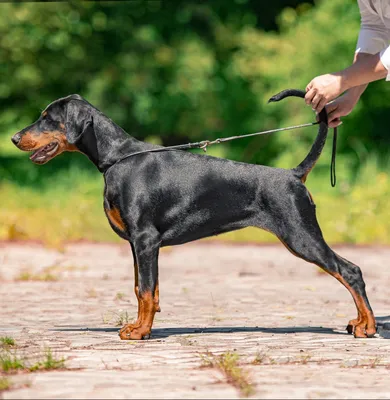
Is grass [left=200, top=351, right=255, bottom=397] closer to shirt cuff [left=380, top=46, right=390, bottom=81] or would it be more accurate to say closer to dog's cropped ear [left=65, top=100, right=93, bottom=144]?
dog's cropped ear [left=65, top=100, right=93, bottom=144]

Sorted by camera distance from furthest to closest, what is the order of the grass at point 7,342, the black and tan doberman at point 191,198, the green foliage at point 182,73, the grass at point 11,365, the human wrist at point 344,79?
the green foliage at point 182,73 < the black and tan doberman at point 191,198 < the human wrist at point 344,79 < the grass at point 7,342 < the grass at point 11,365

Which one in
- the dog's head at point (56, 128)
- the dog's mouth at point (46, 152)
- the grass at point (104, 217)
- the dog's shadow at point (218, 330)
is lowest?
the grass at point (104, 217)

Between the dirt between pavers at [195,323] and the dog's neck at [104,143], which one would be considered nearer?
the dirt between pavers at [195,323]

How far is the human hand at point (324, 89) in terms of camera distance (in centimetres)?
553

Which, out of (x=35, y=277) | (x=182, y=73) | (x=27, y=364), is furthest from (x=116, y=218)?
(x=182, y=73)

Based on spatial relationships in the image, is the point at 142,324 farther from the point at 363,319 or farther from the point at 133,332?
the point at 363,319

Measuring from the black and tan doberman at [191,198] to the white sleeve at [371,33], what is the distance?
624 millimetres

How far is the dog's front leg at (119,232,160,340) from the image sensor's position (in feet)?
18.0

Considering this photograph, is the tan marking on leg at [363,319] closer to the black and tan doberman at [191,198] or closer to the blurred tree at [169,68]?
the black and tan doberman at [191,198]

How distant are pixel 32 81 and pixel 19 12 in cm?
173

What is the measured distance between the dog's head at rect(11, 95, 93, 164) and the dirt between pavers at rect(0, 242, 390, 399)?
1.20 meters

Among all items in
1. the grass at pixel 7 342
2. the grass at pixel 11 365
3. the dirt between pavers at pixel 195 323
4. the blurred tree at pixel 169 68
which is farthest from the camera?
the blurred tree at pixel 169 68

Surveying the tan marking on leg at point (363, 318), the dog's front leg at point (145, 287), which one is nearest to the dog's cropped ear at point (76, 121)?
the dog's front leg at point (145, 287)

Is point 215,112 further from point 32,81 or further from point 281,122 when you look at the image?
point 32,81
